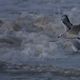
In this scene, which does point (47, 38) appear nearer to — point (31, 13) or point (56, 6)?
point (31, 13)

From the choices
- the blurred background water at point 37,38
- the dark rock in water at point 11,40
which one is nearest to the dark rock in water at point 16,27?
the blurred background water at point 37,38

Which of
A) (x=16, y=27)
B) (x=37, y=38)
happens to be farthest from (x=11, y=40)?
(x=16, y=27)

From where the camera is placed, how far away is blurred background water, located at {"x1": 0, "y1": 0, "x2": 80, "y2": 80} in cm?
1049

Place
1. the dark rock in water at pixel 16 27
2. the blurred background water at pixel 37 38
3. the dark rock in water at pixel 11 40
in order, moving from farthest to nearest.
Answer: the dark rock in water at pixel 16 27 → the dark rock in water at pixel 11 40 → the blurred background water at pixel 37 38

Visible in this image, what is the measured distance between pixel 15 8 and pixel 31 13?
72.4 inches

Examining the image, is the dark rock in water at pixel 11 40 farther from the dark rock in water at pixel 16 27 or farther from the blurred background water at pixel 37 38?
the dark rock in water at pixel 16 27

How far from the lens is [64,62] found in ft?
34.2

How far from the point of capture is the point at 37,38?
1238 centimetres

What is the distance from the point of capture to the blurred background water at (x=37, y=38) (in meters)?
10.5

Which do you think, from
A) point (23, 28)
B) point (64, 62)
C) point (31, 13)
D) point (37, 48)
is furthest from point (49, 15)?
point (64, 62)

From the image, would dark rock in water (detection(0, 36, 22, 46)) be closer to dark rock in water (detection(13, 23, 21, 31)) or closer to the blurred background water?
the blurred background water

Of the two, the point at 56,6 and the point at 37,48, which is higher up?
the point at 56,6

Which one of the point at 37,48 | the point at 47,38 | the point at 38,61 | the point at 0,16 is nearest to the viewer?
the point at 38,61

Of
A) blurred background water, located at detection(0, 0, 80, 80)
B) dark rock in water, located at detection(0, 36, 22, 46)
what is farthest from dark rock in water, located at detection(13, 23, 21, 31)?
dark rock in water, located at detection(0, 36, 22, 46)
